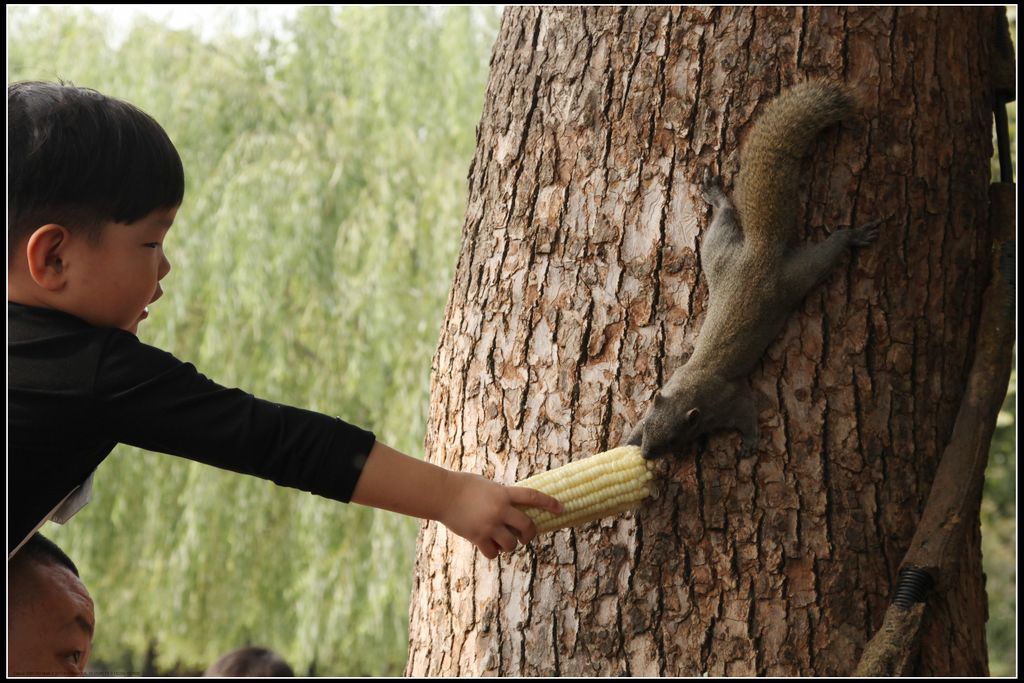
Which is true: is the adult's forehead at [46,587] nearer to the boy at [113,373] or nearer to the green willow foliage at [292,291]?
the boy at [113,373]

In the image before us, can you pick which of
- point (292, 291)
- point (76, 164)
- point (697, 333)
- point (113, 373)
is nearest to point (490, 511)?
point (697, 333)

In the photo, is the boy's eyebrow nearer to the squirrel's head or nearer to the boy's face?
the boy's face

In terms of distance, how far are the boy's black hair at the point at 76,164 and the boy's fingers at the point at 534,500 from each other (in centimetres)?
64

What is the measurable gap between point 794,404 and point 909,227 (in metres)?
0.31

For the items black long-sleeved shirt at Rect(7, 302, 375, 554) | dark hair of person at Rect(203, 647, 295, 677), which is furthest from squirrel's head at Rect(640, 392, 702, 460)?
dark hair of person at Rect(203, 647, 295, 677)

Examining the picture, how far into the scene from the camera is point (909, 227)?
1350 millimetres

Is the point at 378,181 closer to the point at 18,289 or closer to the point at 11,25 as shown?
the point at 11,25

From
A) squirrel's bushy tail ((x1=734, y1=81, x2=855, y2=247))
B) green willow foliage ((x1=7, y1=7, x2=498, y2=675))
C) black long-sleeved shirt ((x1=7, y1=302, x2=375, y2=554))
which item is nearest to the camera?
black long-sleeved shirt ((x1=7, y1=302, x2=375, y2=554))

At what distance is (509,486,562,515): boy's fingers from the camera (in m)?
1.26

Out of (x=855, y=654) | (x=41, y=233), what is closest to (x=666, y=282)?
(x=855, y=654)

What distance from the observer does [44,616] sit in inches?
58.7

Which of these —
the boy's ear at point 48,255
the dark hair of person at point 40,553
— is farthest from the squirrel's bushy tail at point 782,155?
the dark hair of person at point 40,553

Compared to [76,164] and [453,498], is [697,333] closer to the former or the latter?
[453,498]

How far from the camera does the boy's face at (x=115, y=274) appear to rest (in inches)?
50.1
